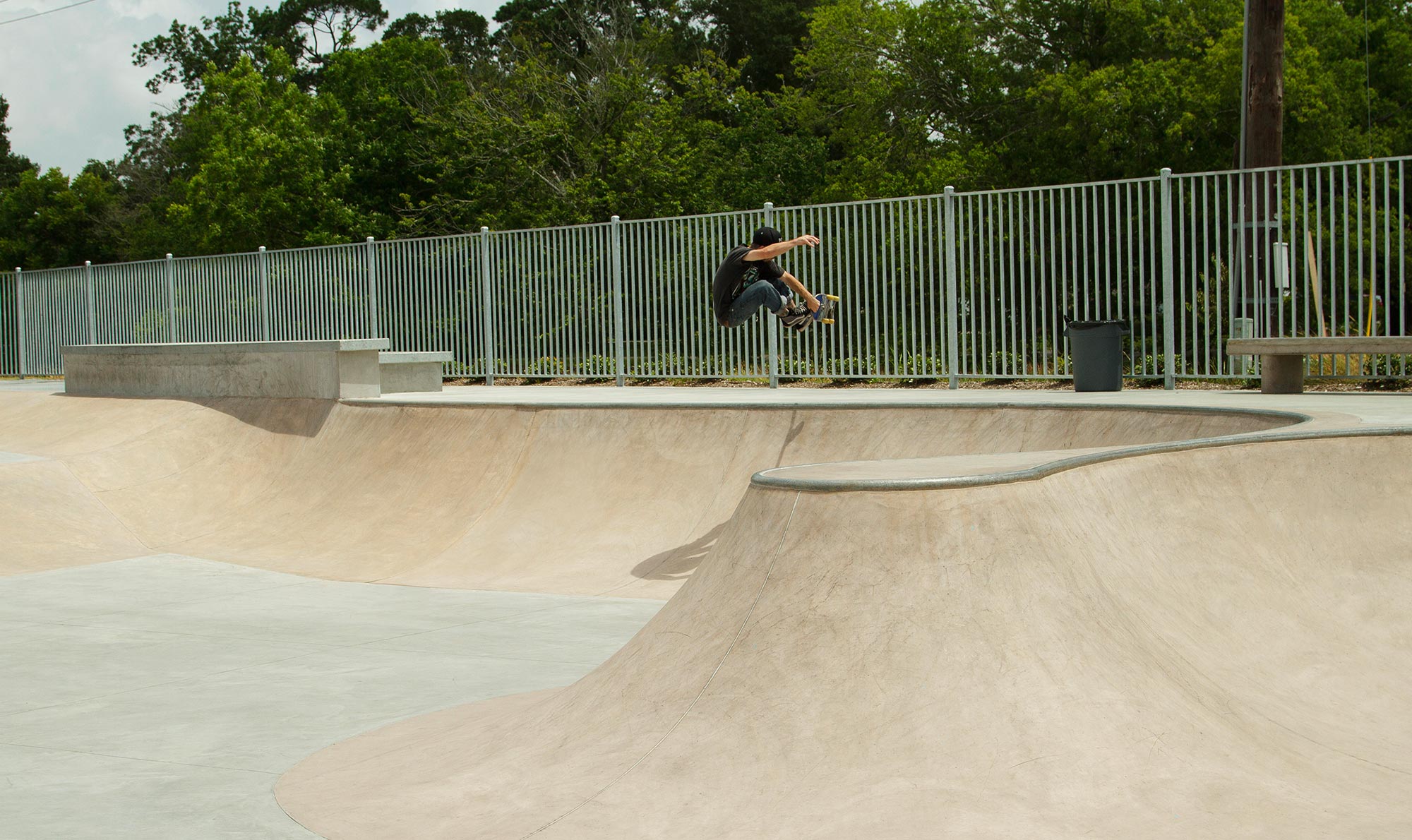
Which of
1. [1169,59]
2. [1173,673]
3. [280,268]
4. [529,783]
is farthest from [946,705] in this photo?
[1169,59]

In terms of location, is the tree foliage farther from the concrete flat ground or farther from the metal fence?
the concrete flat ground

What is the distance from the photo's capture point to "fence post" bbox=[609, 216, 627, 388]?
16844 mm

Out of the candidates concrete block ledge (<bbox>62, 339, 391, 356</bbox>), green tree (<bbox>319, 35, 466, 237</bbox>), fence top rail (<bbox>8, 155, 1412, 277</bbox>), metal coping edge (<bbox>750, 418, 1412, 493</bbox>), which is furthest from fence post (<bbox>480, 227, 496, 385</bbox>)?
green tree (<bbox>319, 35, 466, 237</bbox>)

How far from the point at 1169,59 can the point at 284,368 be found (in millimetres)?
22832

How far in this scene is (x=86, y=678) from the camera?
6641mm

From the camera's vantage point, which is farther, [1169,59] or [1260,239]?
[1169,59]

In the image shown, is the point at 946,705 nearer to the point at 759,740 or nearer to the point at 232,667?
the point at 759,740

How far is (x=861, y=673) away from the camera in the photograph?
4.09m

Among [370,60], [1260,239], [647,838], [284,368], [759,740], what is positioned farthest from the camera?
[370,60]

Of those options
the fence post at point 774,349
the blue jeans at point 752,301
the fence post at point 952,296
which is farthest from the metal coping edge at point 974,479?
the fence post at point 774,349

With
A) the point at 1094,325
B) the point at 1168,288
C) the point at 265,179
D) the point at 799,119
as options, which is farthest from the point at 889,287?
the point at 265,179

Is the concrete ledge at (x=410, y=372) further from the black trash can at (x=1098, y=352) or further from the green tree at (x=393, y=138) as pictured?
the green tree at (x=393, y=138)

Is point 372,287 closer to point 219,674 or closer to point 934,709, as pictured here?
point 219,674

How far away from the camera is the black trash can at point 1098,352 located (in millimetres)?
12398
